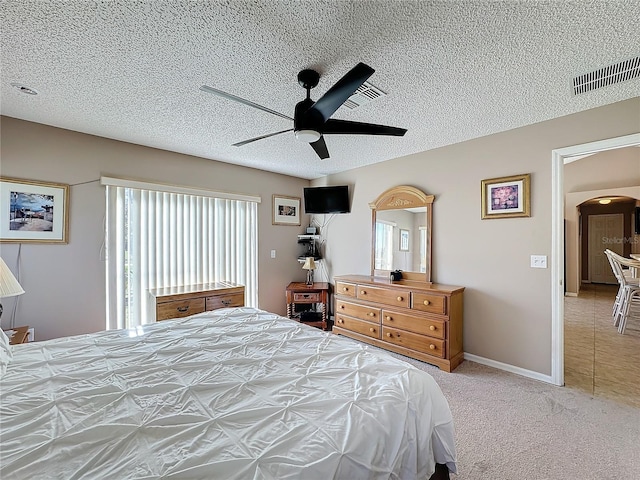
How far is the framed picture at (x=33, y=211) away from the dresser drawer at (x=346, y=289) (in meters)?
3.23

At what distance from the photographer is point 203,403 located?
3.66 feet

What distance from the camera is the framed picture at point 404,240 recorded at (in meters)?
3.84

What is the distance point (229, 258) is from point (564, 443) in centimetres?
398

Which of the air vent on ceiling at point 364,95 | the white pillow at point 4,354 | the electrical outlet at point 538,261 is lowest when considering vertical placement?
the white pillow at point 4,354

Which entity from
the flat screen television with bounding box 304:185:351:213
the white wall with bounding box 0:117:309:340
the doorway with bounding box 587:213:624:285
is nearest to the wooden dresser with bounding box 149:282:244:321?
the white wall with bounding box 0:117:309:340

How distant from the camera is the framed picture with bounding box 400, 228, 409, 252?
384cm

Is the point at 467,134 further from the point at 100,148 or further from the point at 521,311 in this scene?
the point at 100,148

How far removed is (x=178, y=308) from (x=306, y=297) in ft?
6.05

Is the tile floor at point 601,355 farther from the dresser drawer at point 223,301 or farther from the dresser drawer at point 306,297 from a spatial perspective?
the dresser drawer at point 223,301

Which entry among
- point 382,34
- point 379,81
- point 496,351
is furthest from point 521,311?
point 382,34

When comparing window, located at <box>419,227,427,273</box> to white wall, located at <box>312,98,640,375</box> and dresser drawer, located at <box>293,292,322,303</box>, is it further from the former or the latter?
dresser drawer, located at <box>293,292,322,303</box>

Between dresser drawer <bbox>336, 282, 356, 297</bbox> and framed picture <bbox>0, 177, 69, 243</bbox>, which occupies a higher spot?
framed picture <bbox>0, 177, 69, 243</bbox>

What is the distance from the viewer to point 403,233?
388 centimetres

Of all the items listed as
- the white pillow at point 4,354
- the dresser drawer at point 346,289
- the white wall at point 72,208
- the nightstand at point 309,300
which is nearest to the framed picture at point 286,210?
the nightstand at point 309,300
